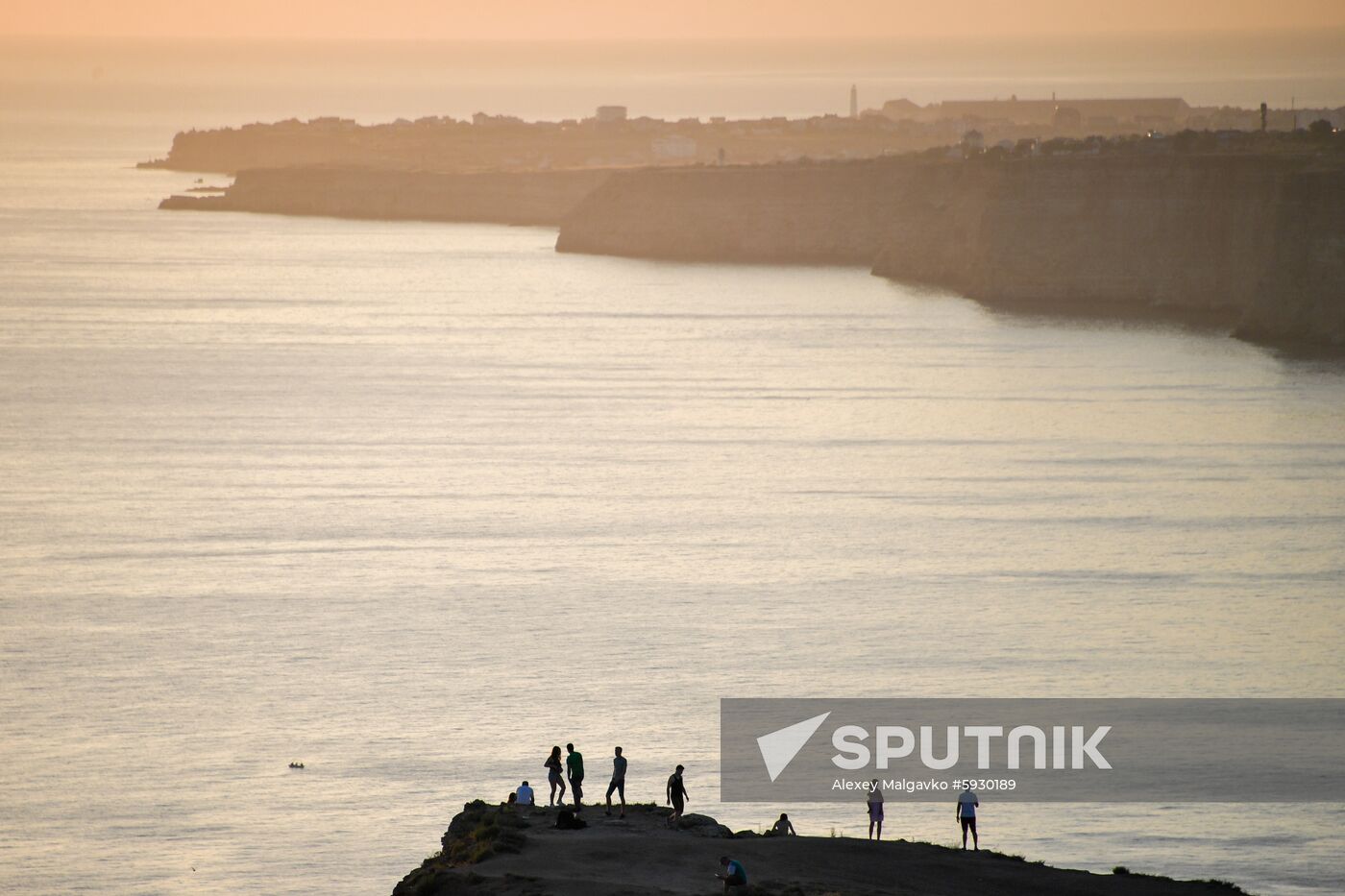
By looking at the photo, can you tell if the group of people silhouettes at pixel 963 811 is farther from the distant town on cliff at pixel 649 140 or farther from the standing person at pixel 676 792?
the distant town on cliff at pixel 649 140

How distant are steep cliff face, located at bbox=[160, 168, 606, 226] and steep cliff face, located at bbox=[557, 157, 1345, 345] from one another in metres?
23.1

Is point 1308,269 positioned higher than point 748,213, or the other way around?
point 748,213

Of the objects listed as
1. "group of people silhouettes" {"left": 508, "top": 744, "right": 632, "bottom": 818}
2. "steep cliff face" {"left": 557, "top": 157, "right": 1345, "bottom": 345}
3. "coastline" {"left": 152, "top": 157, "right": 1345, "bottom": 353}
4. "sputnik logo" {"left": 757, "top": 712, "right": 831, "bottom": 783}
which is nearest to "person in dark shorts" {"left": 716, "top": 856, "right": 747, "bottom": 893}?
"group of people silhouettes" {"left": 508, "top": 744, "right": 632, "bottom": 818}

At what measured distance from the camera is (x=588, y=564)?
40281 mm

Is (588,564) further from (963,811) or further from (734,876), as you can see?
(734,876)

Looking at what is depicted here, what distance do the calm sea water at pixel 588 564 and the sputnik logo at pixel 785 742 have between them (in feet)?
3.02

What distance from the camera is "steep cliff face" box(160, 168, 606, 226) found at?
141 meters

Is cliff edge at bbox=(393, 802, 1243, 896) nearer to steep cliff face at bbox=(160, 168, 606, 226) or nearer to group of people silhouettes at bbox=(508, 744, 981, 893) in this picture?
group of people silhouettes at bbox=(508, 744, 981, 893)

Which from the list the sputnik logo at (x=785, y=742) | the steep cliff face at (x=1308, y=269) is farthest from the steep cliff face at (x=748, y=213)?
the sputnik logo at (x=785, y=742)

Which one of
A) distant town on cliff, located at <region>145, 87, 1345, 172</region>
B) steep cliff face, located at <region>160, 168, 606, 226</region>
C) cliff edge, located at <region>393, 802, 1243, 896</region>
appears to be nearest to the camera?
cliff edge, located at <region>393, 802, 1243, 896</region>

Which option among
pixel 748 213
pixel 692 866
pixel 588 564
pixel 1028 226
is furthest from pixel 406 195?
pixel 692 866

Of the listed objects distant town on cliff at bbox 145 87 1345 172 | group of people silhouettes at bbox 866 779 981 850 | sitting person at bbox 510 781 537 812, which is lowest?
group of people silhouettes at bbox 866 779 981 850

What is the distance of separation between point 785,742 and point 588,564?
35.9 feet

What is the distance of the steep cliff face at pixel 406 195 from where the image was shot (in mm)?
141250
